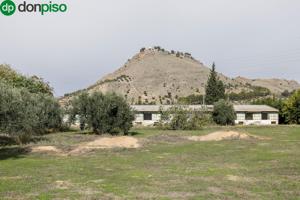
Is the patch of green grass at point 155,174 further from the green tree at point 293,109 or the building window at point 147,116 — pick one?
the building window at point 147,116

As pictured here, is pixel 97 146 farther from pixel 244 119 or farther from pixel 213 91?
pixel 213 91

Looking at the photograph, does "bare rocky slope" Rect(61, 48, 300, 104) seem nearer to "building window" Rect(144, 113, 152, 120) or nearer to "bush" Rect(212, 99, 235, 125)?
"building window" Rect(144, 113, 152, 120)

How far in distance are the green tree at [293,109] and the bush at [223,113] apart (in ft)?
32.9

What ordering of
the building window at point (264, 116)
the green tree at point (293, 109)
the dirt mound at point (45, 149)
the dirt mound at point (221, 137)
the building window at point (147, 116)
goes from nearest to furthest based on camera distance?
the dirt mound at point (45, 149), the dirt mound at point (221, 137), the green tree at point (293, 109), the building window at point (147, 116), the building window at point (264, 116)

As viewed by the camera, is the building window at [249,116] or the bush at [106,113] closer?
the bush at [106,113]

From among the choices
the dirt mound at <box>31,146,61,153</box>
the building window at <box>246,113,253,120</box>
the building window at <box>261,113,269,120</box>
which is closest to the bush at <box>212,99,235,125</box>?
the building window at <box>246,113,253,120</box>

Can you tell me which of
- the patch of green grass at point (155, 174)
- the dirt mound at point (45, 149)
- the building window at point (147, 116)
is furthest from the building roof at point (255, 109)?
the dirt mound at point (45, 149)

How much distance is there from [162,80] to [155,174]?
133008 mm

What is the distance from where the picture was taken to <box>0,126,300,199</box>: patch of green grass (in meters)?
15.7

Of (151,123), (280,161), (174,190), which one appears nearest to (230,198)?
(174,190)

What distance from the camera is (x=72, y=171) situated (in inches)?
824

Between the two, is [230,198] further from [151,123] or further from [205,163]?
[151,123]

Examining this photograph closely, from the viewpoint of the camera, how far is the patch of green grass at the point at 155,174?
51.4ft

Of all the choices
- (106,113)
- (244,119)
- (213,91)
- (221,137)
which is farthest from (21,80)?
(213,91)
